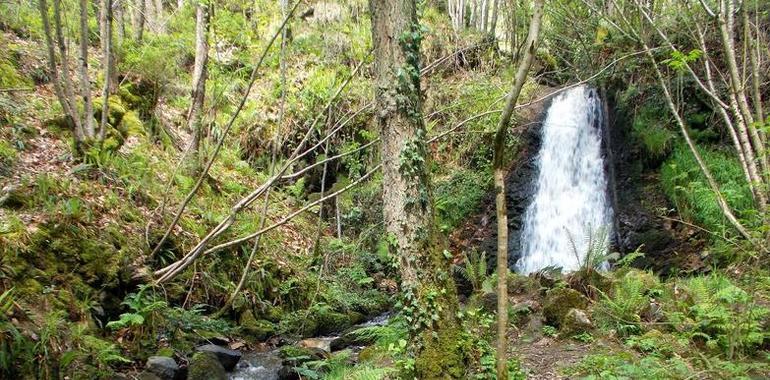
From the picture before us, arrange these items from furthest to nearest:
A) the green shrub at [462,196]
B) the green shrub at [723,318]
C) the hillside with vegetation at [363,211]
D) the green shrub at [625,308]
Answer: the green shrub at [462,196] < the green shrub at [625,308] < the green shrub at [723,318] < the hillside with vegetation at [363,211]

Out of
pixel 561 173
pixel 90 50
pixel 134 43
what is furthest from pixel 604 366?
pixel 90 50

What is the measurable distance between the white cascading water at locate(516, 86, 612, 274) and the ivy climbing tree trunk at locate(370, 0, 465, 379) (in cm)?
714

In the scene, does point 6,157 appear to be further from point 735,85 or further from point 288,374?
point 735,85

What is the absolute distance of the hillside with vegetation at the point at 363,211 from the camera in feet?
12.3

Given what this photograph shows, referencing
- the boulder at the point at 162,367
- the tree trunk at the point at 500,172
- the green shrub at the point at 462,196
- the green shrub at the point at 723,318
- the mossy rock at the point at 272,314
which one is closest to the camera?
the tree trunk at the point at 500,172

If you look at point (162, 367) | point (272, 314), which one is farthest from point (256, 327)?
point (162, 367)

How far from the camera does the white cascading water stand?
1042 centimetres

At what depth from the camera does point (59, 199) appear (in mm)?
5215

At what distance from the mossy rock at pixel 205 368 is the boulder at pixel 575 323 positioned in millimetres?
4091

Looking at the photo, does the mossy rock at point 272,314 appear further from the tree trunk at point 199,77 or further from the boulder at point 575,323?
the boulder at point 575,323

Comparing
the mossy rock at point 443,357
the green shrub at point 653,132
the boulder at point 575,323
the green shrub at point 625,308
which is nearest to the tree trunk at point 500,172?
the mossy rock at point 443,357

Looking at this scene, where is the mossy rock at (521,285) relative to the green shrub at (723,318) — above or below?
below

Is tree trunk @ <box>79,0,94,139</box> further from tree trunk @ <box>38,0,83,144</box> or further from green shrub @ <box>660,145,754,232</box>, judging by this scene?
green shrub @ <box>660,145,754,232</box>

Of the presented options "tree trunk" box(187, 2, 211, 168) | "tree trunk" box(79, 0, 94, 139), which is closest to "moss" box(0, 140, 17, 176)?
"tree trunk" box(79, 0, 94, 139)
